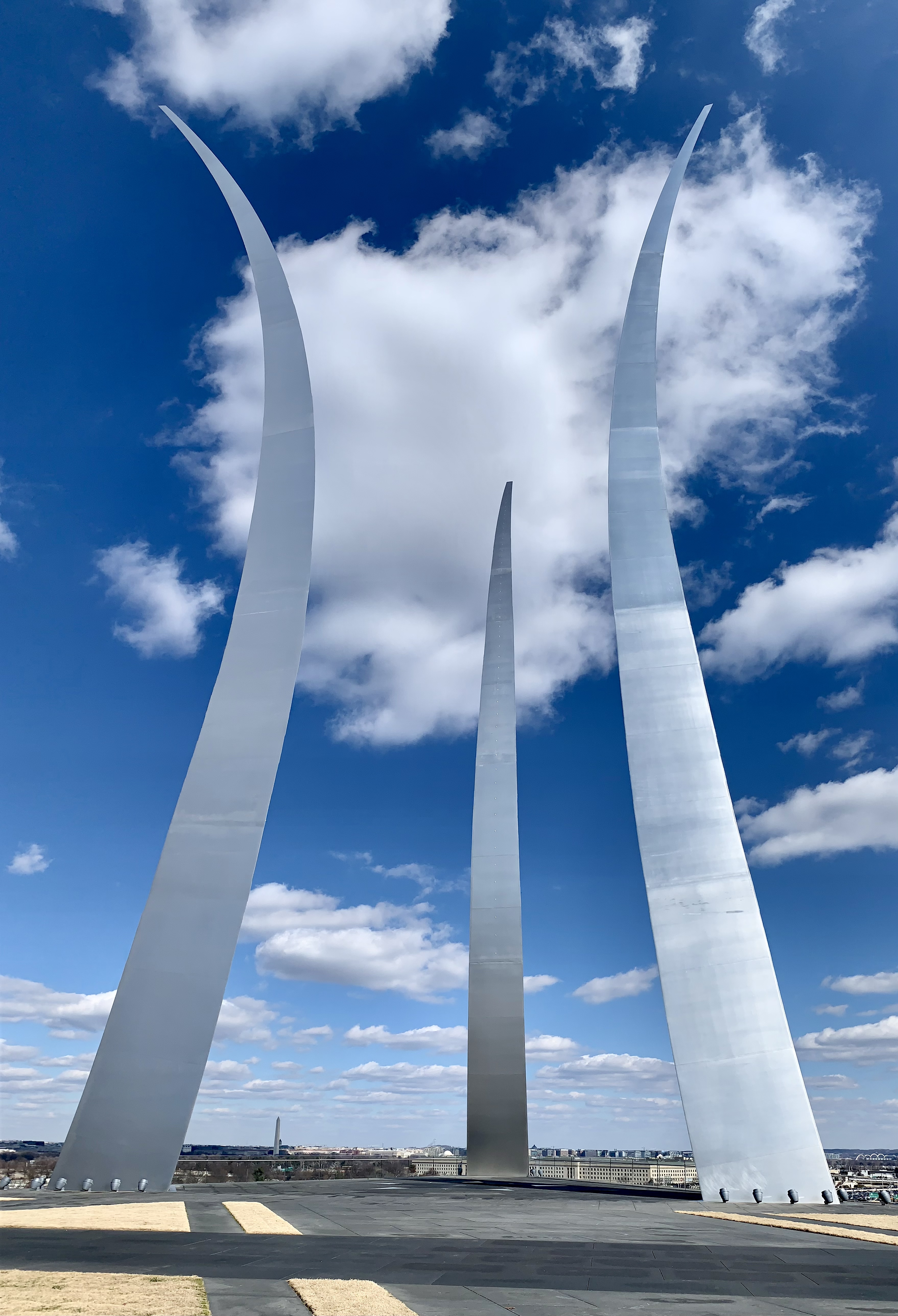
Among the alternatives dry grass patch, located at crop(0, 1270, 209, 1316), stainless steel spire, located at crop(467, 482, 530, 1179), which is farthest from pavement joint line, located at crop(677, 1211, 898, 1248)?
stainless steel spire, located at crop(467, 482, 530, 1179)

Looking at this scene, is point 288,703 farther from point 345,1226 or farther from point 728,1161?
point 728,1161

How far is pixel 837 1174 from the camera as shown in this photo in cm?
2373

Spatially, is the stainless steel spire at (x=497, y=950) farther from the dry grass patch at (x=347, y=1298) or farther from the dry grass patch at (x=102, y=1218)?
the dry grass patch at (x=347, y=1298)

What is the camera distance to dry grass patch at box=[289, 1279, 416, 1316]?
6078mm

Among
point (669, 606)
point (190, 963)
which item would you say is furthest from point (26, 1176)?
point (669, 606)

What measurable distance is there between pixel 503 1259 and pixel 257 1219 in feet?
14.8

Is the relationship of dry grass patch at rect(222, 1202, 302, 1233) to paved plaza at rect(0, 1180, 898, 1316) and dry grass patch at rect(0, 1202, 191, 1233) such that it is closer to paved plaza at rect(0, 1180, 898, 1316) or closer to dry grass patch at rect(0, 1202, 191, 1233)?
paved plaza at rect(0, 1180, 898, 1316)

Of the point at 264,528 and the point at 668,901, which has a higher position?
the point at 264,528

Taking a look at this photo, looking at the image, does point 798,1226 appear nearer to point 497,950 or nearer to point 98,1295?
point 98,1295

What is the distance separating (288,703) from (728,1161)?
13338 millimetres

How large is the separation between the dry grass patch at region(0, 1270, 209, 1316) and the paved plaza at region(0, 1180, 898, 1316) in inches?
9.0

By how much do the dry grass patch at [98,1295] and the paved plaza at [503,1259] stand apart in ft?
0.75

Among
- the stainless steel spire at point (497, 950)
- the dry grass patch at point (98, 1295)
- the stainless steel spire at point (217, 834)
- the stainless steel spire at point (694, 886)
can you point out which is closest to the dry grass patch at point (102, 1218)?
the stainless steel spire at point (217, 834)

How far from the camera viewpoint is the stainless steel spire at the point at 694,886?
18172 mm
